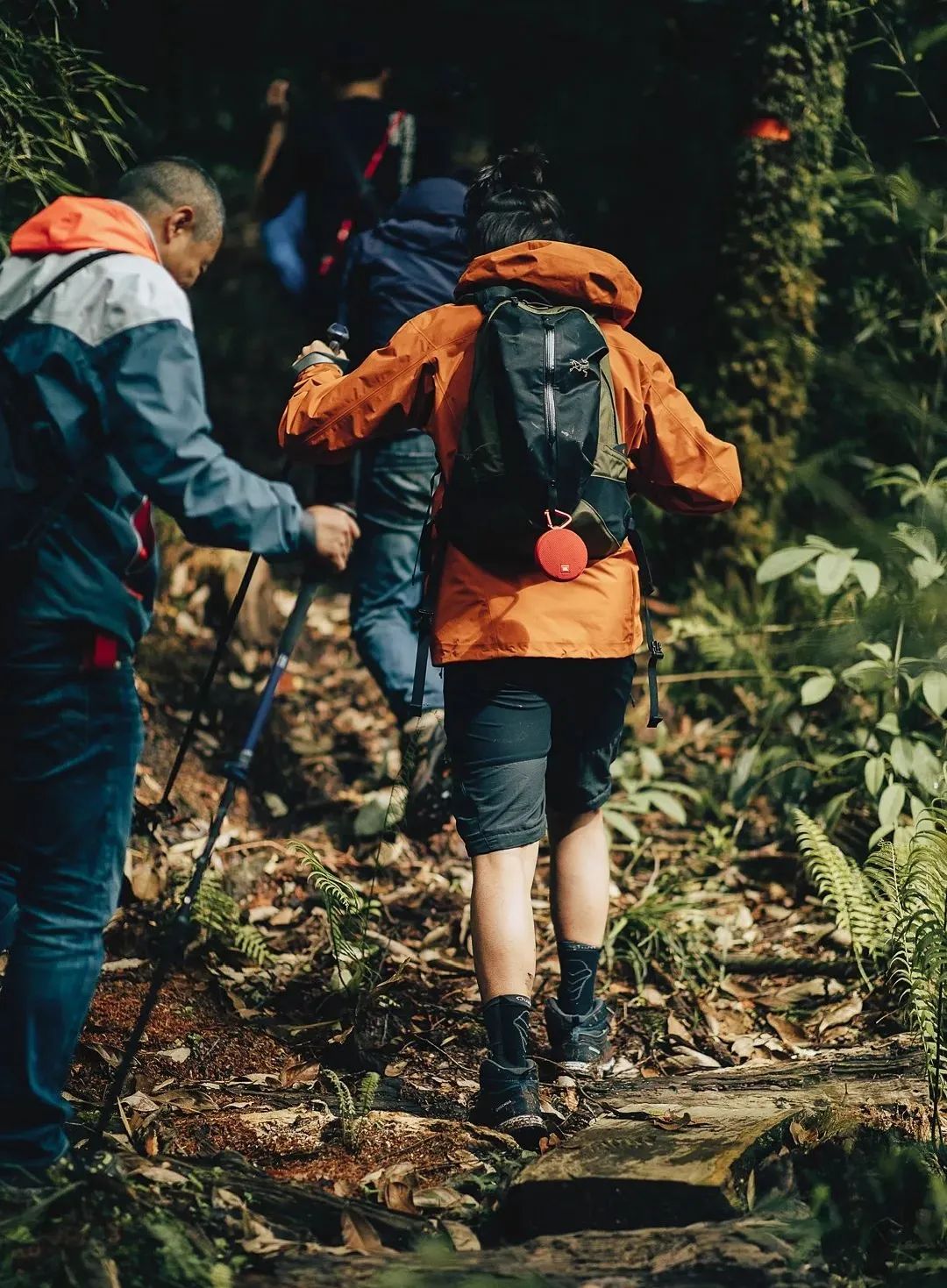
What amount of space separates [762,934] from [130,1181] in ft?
8.86

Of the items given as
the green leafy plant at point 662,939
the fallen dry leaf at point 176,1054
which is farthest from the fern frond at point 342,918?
the green leafy plant at point 662,939

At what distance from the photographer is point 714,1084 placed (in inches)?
146

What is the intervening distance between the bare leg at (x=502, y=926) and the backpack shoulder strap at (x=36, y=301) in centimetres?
162

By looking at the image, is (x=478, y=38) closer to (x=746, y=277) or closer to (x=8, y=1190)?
(x=746, y=277)

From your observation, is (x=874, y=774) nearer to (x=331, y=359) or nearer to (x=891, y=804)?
(x=891, y=804)

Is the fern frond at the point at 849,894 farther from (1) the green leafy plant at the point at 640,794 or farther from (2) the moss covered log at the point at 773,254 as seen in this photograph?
(2) the moss covered log at the point at 773,254

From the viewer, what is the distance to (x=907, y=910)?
13.5 ft

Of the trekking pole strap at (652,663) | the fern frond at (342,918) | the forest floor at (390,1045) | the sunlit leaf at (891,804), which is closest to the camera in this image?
the forest floor at (390,1045)

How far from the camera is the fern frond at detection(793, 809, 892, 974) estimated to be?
4488 mm

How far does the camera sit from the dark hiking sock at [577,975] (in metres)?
3.77

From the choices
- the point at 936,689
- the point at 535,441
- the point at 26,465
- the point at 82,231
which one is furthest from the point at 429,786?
the point at 82,231

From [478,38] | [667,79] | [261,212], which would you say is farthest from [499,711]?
[478,38]

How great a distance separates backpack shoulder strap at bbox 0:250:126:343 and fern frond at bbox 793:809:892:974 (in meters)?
2.96

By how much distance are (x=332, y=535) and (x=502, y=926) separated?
1.04m
